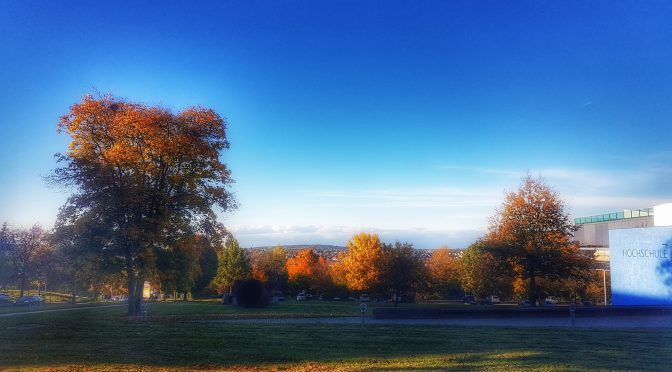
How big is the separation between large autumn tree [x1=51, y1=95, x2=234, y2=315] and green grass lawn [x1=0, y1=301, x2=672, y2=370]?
3.72 meters

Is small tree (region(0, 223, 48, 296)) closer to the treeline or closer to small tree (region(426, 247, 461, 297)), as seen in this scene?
the treeline

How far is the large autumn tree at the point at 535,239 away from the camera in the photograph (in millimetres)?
28578

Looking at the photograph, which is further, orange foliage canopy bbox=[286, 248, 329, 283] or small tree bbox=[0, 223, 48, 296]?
small tree bbox=[0, 223, 48, 296]

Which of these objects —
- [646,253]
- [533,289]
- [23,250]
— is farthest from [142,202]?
[646,253]

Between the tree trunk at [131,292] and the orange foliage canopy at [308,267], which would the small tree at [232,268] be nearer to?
the orange foliage canopy at [308,267]

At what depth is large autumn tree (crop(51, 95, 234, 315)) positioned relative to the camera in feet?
61.6

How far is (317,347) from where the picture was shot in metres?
11.5

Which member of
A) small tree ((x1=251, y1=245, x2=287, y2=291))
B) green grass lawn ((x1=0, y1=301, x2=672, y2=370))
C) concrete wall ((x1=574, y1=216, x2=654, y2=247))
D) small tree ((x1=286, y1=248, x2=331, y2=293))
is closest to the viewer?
green grass lawn ((x1=0, y1=301, x2=672, y2=370))

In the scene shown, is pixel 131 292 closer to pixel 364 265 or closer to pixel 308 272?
pixel 308 272

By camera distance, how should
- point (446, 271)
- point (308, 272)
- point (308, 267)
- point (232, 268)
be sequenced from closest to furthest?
point (232, 268) < point (308, 272) < point (308, 267) < point (446, 271)

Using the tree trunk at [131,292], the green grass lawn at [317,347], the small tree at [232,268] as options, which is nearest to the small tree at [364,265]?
the tree trunk at [131,292]

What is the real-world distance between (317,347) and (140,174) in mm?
11224

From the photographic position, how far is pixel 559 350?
11.4 meters

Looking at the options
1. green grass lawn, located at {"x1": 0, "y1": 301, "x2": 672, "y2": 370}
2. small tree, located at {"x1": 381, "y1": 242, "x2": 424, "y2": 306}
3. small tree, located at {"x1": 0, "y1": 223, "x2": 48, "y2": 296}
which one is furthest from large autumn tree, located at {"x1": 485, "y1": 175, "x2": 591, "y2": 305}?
small tree, located at {"x1": 0, "y1": 223, "x2": 48, "y2": 296}
